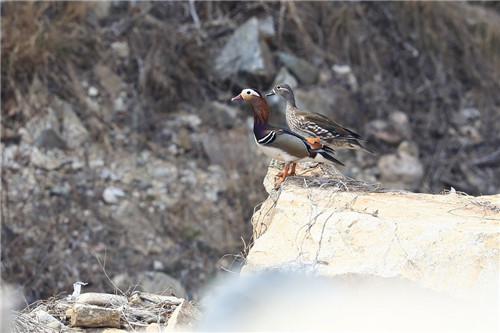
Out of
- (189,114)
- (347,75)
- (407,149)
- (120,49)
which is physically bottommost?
(407,149)

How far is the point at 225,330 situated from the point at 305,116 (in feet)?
7.94

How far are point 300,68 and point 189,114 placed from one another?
4.28ft

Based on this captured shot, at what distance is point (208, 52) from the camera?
34.2ft

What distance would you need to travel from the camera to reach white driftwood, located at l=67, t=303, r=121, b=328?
4.84m

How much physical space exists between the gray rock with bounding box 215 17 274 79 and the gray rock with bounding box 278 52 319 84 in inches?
9.0

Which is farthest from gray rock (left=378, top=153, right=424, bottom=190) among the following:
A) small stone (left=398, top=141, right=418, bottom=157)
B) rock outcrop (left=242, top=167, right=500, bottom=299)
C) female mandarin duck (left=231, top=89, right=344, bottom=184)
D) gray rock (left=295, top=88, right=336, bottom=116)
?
rock outcrop (left=242, top=167, right=500, bottom=299)

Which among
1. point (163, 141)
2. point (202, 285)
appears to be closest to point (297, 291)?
point (202, 285)

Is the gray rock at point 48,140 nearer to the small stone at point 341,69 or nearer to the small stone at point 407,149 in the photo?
the small stone at point 341,69

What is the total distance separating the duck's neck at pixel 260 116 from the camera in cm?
588

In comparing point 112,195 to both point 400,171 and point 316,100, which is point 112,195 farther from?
point 400,171

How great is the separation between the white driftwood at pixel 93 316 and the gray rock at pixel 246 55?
5483mm

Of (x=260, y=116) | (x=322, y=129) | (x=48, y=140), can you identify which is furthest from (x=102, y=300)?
(x=48, y=140)

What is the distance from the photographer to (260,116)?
19.3 ft

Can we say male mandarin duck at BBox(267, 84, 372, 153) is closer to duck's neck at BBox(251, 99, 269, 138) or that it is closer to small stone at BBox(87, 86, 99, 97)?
duck's neck at BBox(251, 99, 269, 138)
